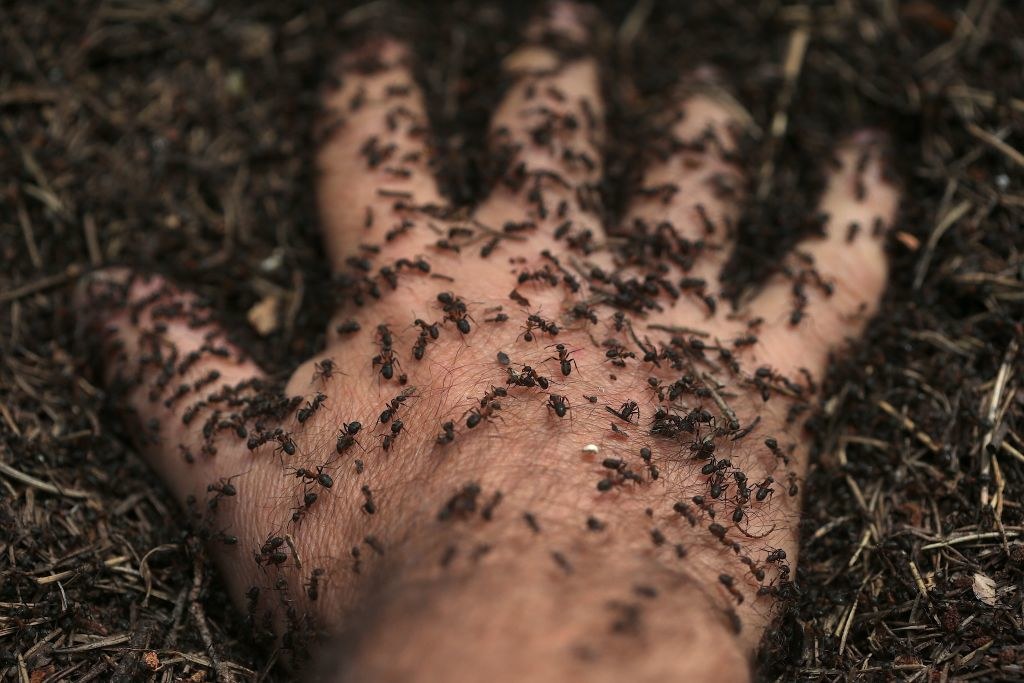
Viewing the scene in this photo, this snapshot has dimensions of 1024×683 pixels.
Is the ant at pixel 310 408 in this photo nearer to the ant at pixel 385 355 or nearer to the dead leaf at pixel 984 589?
the ant at pixel 385 355

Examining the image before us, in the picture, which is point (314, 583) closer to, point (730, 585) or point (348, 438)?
point (348, 438)

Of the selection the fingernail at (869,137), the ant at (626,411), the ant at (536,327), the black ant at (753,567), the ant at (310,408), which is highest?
the fingernail at (869,137)

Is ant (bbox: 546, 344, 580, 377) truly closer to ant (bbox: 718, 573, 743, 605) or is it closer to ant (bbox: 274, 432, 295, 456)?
ant (bbox: 718, 573, 743, 605)

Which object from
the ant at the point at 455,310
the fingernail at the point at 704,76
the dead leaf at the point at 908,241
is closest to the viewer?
the ant at the point at 455,310

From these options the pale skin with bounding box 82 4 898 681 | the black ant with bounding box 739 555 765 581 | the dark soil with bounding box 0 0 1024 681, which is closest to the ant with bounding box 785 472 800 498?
the pale skin with bounding box 82 4 898 681

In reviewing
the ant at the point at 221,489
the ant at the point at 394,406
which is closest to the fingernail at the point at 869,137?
the ant at the point at 394,406

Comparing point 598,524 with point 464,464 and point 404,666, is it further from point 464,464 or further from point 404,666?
point 404,666
